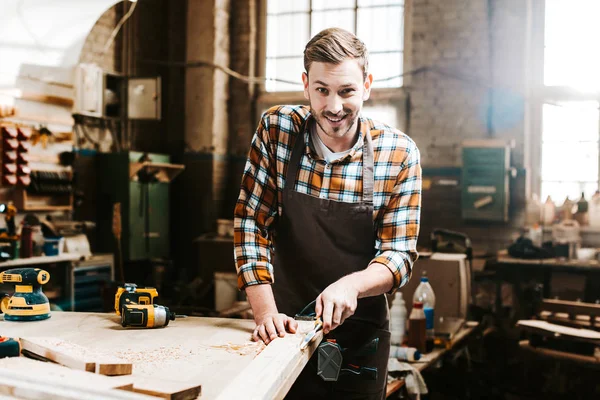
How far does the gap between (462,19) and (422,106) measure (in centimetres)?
91

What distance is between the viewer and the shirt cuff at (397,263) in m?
1.76

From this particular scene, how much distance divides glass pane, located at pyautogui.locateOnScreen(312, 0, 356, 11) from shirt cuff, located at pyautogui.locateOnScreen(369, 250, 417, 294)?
5.48 meters

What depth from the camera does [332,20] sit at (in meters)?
6.91

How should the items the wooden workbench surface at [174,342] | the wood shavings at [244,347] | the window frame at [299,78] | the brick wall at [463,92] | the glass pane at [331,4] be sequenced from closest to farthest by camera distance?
the wooden workbench surface at [174,342]
the wood shavings at [244,347]
the brick wall at [463,92]
the window frame at [299,78]
the glass pane at [331,4]

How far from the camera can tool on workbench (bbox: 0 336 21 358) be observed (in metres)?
1.33

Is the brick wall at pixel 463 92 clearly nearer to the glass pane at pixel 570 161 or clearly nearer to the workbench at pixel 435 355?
the glass pane at pixel 570 161

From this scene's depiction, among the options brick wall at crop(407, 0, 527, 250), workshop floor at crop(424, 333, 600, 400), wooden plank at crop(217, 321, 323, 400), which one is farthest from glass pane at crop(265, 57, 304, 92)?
wooden plank at crop(217, 321, 323, 400)

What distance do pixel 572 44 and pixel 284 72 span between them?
2.91 m

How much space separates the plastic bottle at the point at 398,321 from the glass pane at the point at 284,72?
4143mm

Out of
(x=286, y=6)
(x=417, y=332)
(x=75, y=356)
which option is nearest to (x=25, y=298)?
(x=75, y=356)

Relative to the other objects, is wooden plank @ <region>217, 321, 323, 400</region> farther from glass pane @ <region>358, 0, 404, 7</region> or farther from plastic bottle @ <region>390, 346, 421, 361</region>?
glass pane @ <region>358, 0, 404, 7</region>

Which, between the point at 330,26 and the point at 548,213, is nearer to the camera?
the point at 548,213

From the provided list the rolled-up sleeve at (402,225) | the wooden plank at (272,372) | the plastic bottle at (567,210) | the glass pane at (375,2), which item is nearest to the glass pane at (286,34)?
the glass pane at (375,2)

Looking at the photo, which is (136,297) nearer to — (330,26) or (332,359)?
(332,359)
